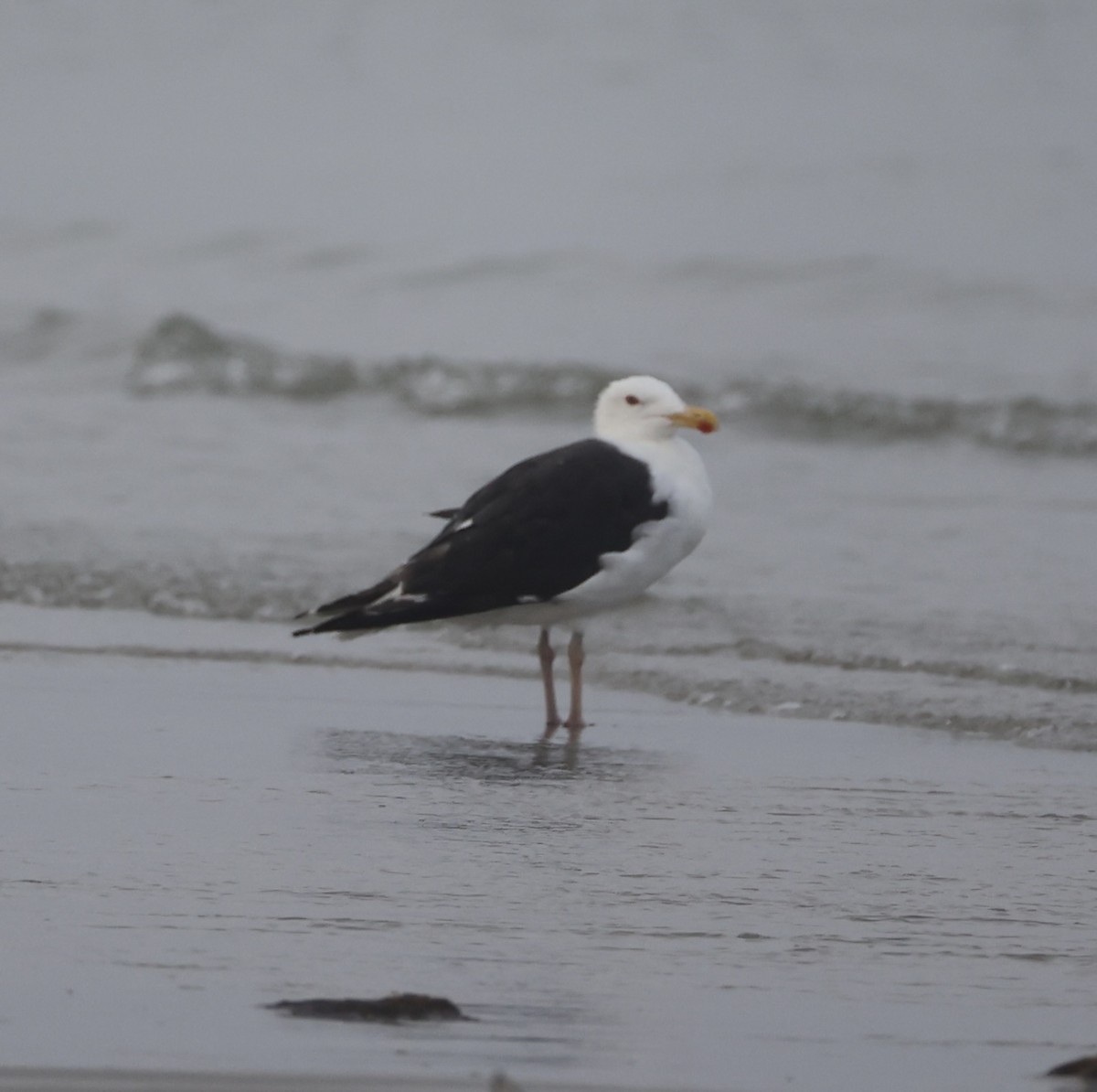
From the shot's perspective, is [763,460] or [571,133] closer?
[763,460]

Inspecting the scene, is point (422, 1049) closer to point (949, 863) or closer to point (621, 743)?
point (949, 863)

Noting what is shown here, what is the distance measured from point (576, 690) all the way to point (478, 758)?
68 centimetres

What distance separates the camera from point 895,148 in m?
20.5

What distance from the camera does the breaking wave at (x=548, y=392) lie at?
1120 cm

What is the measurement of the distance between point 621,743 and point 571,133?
57.9 ft

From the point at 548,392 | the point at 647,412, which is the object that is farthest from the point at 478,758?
the point at 548,392

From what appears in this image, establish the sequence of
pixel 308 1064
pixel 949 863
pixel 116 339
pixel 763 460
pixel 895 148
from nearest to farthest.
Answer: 1. pixel 308 1064
2. pixel 949 863
3. pixel 763 460
4. pixel 116 339
5. pixel 895 148

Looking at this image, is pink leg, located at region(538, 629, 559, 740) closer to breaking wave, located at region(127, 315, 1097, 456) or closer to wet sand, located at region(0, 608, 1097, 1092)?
wet sand, located at region(0, 608, 1097, 1092)

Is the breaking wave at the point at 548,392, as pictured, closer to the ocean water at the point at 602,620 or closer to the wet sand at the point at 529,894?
the ocean water at the point at 602,620

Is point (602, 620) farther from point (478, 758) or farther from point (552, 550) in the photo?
point (478, 758)

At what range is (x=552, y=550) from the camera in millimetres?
5484

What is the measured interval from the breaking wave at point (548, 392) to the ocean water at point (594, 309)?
39mm

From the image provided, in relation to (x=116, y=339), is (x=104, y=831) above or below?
below

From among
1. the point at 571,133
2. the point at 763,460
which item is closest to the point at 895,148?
the point at 571,133
